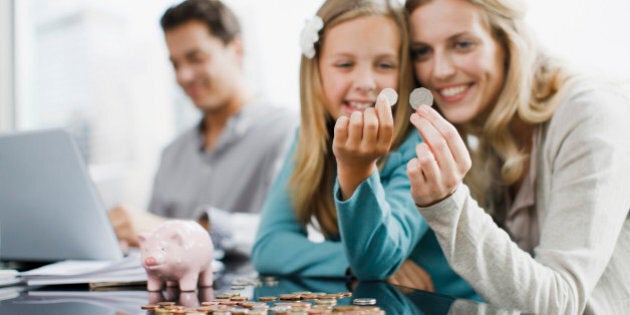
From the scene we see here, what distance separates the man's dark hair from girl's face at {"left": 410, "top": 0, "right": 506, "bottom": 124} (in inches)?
49.9

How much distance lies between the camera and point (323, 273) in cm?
122

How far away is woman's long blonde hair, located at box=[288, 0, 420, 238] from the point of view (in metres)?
1.26

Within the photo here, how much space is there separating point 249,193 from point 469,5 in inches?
49.3

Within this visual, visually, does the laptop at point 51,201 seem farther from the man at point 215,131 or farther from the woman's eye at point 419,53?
the man at point 215,131

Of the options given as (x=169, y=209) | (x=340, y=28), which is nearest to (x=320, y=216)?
(x=340, y=28)

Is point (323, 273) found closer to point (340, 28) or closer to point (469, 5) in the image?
point (340, 28)

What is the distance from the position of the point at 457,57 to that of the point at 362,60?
185 millimetres

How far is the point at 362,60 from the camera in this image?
47.9 inches

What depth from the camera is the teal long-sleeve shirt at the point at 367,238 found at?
42.1 inches

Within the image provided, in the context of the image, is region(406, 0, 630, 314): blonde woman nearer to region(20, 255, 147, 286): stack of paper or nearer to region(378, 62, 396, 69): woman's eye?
region(378, 62, 396, 69): woman's eye

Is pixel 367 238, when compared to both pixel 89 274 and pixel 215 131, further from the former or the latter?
pixel 215 131

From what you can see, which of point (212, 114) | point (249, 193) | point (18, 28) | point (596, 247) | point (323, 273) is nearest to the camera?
point (596, 247)

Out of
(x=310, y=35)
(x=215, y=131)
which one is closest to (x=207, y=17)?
(x=215, y=131)

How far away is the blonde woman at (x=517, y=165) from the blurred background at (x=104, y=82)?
1.44m
